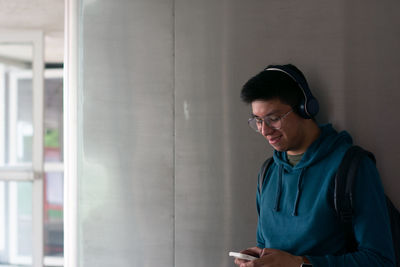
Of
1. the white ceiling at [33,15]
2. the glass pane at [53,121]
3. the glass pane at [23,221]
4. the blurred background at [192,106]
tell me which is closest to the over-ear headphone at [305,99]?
the blurred background at [192,106]

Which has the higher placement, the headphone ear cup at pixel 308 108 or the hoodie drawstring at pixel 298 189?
the headphone ear cup at pixel 308 108

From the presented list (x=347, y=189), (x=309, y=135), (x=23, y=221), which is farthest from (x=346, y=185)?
(x=23, y=221)

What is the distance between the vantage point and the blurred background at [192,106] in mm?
1663

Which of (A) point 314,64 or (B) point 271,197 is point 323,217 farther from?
(A) point 314,64

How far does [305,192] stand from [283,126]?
23 centimetres

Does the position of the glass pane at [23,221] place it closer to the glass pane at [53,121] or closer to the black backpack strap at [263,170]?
the glass pane at [53,121]

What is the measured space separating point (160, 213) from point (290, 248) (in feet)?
2.38

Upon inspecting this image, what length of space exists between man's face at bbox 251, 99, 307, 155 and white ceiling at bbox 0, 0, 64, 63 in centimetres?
238

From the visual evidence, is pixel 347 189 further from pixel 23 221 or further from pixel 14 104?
pixel 23 221

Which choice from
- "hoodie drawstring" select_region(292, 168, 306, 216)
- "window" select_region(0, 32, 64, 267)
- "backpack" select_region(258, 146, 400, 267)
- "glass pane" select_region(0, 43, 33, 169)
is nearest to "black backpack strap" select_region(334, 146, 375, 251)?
"backpack" select_region(258, 146, 400, 267)

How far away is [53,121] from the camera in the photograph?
25.0 feet

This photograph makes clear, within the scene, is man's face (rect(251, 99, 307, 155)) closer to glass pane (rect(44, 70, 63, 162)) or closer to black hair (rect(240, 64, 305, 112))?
black hair (rect(240, 64, 305, 112))

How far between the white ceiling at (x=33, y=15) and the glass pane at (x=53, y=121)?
3.90 metres

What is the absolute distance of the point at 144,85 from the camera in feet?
6.30
